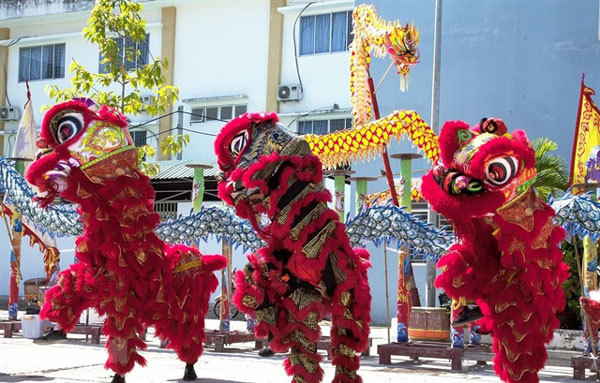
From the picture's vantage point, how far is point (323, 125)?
18.2 m

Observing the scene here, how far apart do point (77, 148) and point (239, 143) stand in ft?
4.60

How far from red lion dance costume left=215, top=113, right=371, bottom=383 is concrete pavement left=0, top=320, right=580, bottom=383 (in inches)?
70.6

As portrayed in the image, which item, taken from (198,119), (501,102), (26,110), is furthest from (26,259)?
(501,102)

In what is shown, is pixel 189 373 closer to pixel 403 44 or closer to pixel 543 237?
pixel 543 237

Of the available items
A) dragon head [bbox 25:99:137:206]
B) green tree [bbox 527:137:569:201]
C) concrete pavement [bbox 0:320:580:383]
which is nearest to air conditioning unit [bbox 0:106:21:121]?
concrete pavement [bbox 0:320:580:383]

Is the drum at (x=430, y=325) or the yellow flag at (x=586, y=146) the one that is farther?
the drum at (x=430, y=325)

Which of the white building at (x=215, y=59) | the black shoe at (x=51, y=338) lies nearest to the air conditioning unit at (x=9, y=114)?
the white building at (x=215, y=59)

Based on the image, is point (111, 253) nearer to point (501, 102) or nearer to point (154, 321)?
point (154, 321)

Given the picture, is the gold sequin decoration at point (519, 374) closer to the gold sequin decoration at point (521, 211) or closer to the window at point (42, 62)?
the gold sequin decoration at point (521, 211)

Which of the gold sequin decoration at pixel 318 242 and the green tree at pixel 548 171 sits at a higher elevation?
the green tree at pixel 548 171

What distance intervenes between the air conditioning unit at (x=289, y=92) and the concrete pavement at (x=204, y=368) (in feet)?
29.4

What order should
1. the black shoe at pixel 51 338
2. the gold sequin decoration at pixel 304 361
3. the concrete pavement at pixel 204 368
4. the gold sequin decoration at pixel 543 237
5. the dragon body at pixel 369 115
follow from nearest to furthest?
1. the gold sequin decoration at pixel 304 361
2. the gold sequin decoration at pixel 543 237
3. the concrete pavement at pixel 204 368
4. the black shoe at pixel 51 338
5. the dragon body at pixel 369 115

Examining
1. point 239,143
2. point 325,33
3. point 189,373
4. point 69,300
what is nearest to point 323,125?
point 325,33

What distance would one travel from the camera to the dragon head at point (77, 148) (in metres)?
6.39
